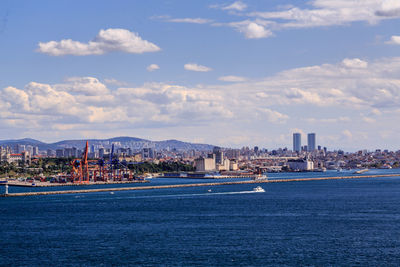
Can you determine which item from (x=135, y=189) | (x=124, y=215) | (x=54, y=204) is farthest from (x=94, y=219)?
(x=135, y=189)

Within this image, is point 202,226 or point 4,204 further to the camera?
point 4,204

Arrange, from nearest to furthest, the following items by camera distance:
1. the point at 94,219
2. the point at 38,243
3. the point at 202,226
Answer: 1. the point at 38,243
2. the point at 202,226
3. the point at 94,219

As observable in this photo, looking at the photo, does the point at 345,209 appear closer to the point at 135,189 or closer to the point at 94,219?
the point at 94,219

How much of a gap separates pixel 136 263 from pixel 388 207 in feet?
134

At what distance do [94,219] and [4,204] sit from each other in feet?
79.9

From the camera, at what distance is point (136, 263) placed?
115 feet

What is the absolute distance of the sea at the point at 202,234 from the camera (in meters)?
36.2

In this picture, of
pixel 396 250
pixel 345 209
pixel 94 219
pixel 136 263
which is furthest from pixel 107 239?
pixel 345 209

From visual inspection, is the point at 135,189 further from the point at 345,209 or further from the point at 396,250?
the point at 396,250

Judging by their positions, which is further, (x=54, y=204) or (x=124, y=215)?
→ (x=54, y=204)

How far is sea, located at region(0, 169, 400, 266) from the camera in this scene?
119 ft

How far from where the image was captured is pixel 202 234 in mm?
45750

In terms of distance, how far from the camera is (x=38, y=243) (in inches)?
1678

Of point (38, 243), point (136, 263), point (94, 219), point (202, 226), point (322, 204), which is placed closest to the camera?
point (136, 263)
